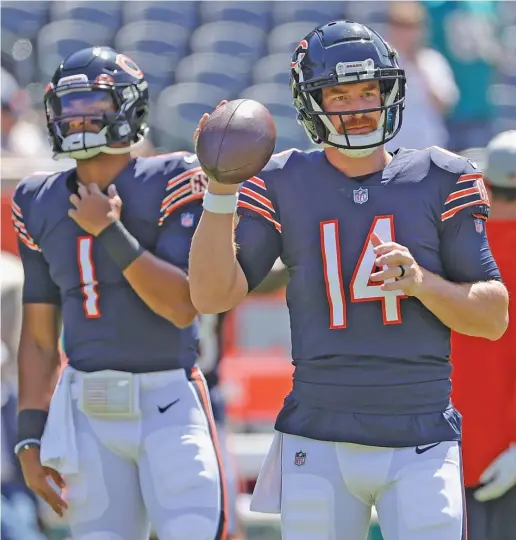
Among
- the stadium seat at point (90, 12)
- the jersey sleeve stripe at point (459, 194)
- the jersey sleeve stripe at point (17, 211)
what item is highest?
the stadium seat at point (90, 12)

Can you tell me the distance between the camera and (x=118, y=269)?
323cm

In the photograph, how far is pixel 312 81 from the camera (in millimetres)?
2686

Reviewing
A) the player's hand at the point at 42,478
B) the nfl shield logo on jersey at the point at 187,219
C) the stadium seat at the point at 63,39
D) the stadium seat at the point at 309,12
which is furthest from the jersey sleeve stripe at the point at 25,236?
the stadium seat at the point at 309,12

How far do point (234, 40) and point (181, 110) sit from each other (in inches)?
50.7

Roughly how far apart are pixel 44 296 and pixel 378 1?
6695 millimetres

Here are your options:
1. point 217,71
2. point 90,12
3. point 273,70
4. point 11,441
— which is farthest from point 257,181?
point 90,12

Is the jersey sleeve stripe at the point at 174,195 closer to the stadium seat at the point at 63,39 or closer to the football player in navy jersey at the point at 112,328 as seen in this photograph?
the football player in navy jersey at the point at 112,328

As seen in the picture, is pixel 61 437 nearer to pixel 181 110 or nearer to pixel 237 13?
pixel 181 110

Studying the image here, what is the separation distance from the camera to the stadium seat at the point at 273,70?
9406 mm

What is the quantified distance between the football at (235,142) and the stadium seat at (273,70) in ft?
22.4

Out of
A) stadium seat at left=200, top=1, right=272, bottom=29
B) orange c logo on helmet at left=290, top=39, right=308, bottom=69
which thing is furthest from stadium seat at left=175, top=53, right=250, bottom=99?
orange c logo on helmet at left=290, top=39, right=308, bottom=69

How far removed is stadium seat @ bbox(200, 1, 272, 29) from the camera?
1004 centimetres

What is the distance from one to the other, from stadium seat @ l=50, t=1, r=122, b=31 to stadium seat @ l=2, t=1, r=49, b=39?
95 mm

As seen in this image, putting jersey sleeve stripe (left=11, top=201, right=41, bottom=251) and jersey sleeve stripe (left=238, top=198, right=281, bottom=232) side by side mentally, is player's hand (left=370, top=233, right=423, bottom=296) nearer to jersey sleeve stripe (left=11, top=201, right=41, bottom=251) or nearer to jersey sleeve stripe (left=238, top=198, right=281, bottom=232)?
jersey sleeve stripe (left=238, top=198, right=281, bottom=232)
